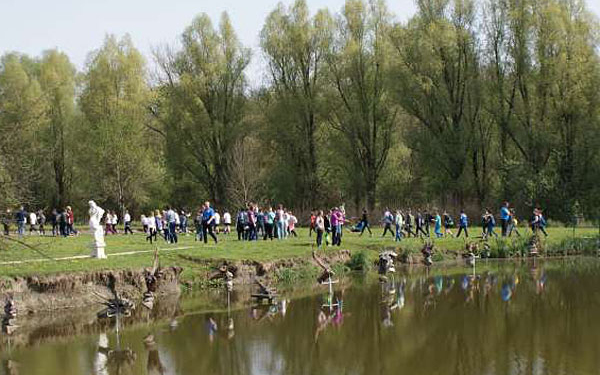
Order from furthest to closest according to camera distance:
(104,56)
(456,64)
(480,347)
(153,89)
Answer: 1. (153,89)
2. (104,56)
3. (456,64)
4. (480,347)

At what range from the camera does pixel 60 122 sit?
59.1 metres

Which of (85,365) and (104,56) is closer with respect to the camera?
(85,365)

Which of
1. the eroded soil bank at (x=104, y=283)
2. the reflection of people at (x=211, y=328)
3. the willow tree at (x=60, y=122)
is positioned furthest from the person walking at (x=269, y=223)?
the willow tree at (x=60, y=122)

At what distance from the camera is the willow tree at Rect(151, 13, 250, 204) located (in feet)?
178

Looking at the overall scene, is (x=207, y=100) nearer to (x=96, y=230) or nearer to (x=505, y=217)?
(x=505, y=217)

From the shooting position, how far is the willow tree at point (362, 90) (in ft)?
171

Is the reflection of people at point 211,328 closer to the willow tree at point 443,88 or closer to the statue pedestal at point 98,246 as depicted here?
the statue pedestal at point 98,246

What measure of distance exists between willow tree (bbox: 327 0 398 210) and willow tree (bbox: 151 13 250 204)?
771cm

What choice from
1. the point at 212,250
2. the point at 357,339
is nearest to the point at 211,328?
the point at 357,339

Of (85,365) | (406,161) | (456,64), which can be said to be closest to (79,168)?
(406,161)

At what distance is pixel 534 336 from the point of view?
59.5ft

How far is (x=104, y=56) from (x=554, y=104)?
1300 inches

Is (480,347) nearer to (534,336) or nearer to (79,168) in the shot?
(534,336)

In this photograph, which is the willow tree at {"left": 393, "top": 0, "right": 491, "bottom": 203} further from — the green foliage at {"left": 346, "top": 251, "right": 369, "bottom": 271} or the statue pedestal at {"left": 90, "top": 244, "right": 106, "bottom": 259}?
the statue pedestal at {"left": 90, "top": 244, "right": 106, "bottom": 259}
